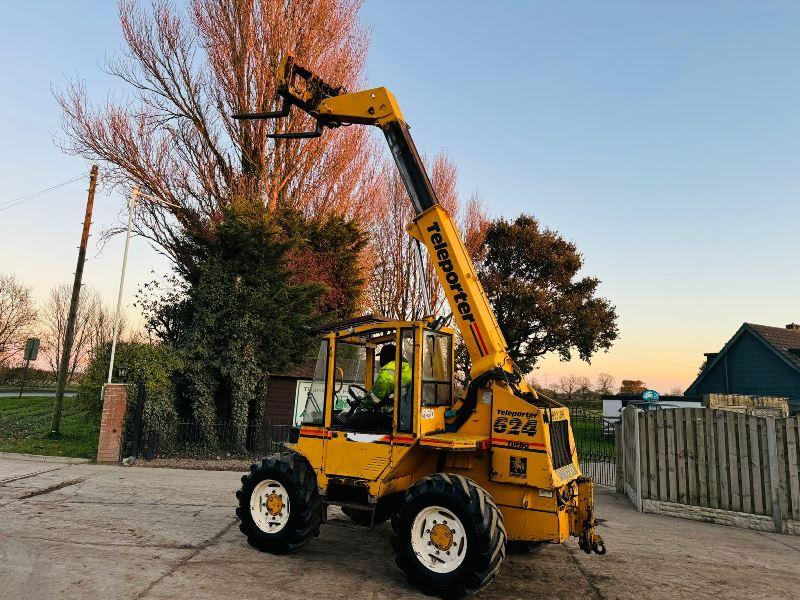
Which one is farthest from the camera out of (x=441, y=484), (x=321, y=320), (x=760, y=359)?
(x=760, y=359)

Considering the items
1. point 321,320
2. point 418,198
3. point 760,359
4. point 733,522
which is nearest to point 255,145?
point 321,320

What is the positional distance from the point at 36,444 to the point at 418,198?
13318mm

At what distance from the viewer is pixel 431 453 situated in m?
5.77

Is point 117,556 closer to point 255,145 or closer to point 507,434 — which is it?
point 507,434

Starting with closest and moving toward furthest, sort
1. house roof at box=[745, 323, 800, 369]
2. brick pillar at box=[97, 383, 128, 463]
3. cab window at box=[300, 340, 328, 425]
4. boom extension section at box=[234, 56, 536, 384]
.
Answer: boom extension section at box=[234, 56, 536, 384] < cab window at box=[300, 340, 328, 425] < brick pillar at box=[97, 383, 128, 463] < house roof at box=[745, 323, 800, 369]

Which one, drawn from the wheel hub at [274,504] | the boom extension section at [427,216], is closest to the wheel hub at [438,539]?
the boom extension section at [427,216]

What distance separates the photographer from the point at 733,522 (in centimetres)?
824

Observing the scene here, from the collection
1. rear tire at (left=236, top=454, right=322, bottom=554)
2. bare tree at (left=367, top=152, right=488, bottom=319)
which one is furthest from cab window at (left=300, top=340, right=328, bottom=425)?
bare tree at (left=367, top=152, right=488, bottom=319)

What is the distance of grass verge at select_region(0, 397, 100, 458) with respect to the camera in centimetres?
1284

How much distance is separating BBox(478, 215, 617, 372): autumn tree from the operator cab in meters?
20.6

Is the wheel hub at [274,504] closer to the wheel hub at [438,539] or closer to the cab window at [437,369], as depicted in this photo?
the wheel hub at [438,539]

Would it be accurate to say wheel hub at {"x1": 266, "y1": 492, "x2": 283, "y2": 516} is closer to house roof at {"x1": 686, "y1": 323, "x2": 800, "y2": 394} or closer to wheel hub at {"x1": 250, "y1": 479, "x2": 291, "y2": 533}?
wheel hub at {"x1": 250, "y1": 479, "x2": 291, "y2": 533}

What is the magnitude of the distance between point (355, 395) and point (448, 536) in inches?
76.2

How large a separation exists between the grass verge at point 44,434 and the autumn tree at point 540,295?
18439mm
